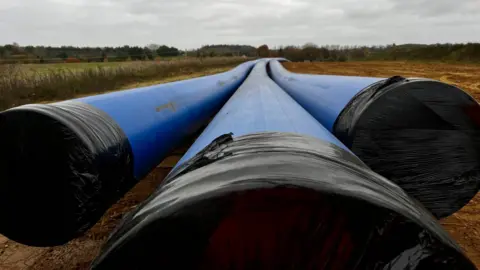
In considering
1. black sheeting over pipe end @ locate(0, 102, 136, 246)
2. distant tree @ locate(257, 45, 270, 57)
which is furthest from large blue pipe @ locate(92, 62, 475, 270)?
distant tree @ locate(257, 45, 270, 57)

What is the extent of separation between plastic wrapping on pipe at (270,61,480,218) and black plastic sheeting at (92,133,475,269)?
118cm

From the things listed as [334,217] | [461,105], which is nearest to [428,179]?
[461,105]

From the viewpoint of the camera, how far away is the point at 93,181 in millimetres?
1686

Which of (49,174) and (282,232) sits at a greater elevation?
(282,232)

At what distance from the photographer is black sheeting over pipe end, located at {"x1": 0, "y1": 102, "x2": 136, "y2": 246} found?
1.66m

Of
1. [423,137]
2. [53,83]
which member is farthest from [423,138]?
[53,83]

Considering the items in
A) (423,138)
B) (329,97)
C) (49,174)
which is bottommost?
(49,174)

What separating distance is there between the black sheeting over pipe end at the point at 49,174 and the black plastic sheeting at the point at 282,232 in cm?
105

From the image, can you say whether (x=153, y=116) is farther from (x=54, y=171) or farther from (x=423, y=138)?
(x=423, y=138)

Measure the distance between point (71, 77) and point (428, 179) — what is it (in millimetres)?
11635

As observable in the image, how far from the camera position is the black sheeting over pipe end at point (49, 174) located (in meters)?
Result: 1.66

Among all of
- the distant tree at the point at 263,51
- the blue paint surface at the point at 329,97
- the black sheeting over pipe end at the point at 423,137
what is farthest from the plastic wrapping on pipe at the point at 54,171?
the distant tree at the point at 263,51

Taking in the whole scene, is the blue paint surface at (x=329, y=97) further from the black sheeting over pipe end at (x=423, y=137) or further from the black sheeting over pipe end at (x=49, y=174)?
the black sheeting over pipe end at (x=49, y=174)

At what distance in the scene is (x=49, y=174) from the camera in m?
1.70
